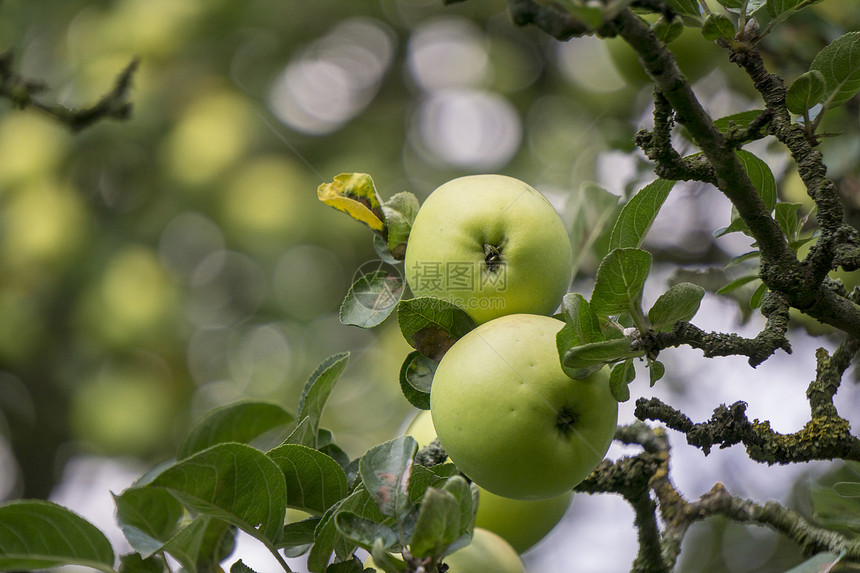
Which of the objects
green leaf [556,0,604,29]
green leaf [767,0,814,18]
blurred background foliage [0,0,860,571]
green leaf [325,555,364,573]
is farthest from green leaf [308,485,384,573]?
blurred background foliage [0,0,860,571]

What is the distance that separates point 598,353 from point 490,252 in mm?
132

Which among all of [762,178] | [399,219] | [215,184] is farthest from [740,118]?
[215,184]

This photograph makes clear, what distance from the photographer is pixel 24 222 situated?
5.72 ft

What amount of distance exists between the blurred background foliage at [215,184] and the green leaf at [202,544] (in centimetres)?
99

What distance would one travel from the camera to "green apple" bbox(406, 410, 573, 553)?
2.29 feet

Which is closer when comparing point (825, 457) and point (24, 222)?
point (825, 457)

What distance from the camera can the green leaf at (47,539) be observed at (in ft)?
1.65

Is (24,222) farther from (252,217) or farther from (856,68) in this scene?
(856,68)

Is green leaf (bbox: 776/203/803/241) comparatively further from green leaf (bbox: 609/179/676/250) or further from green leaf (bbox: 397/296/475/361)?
green leaf (bbox: 397/296/475/361)

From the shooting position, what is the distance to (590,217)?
747mm

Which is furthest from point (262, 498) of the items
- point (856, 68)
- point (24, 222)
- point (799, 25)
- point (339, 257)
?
point (24, 222)

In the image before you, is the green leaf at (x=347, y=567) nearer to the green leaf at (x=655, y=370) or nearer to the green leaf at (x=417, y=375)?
the green leaf at (x=417, y=375)

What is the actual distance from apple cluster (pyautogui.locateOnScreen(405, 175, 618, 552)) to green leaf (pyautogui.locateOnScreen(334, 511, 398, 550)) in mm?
77

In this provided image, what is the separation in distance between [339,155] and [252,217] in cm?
25
